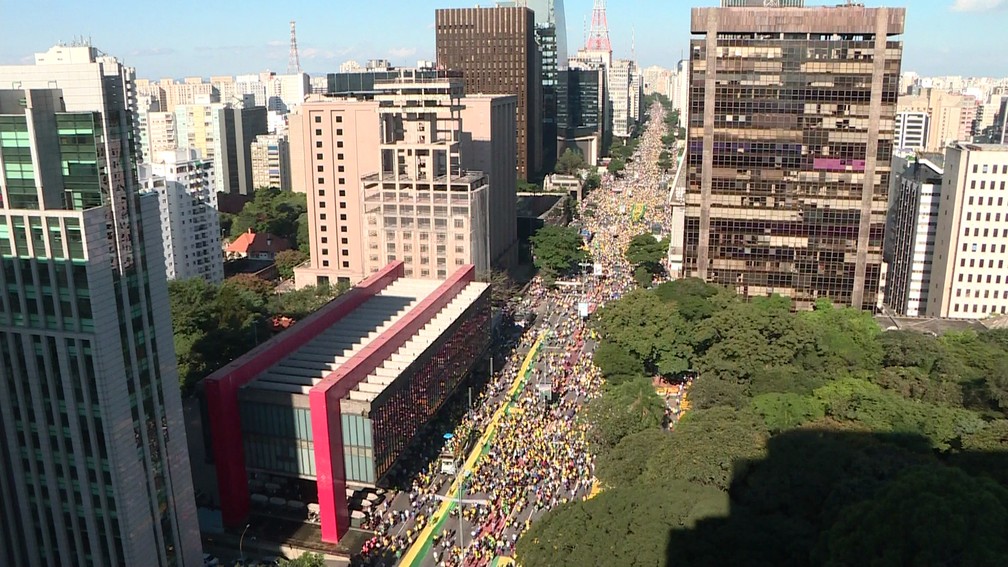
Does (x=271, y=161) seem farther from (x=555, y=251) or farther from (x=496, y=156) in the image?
(x=555, y=251)

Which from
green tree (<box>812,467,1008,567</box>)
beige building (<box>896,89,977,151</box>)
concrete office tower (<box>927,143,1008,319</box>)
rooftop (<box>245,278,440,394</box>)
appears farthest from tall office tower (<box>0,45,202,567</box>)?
beige building (<box>896,89,977,151</box>)

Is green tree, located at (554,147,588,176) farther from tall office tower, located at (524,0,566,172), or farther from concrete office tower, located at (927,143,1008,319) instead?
concrete office tower, located at (927,143,1008,319)

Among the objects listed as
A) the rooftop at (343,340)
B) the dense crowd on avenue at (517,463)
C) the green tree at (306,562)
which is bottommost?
the dense crowd on avenue at (517,463)

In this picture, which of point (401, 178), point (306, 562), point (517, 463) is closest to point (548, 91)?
point (401, 178)

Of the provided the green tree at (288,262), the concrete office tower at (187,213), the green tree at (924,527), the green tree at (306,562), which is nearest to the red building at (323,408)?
the green tree at (306,562)

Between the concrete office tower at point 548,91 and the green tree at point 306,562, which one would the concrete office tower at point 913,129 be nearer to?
the concrete office tower at point 548,91
